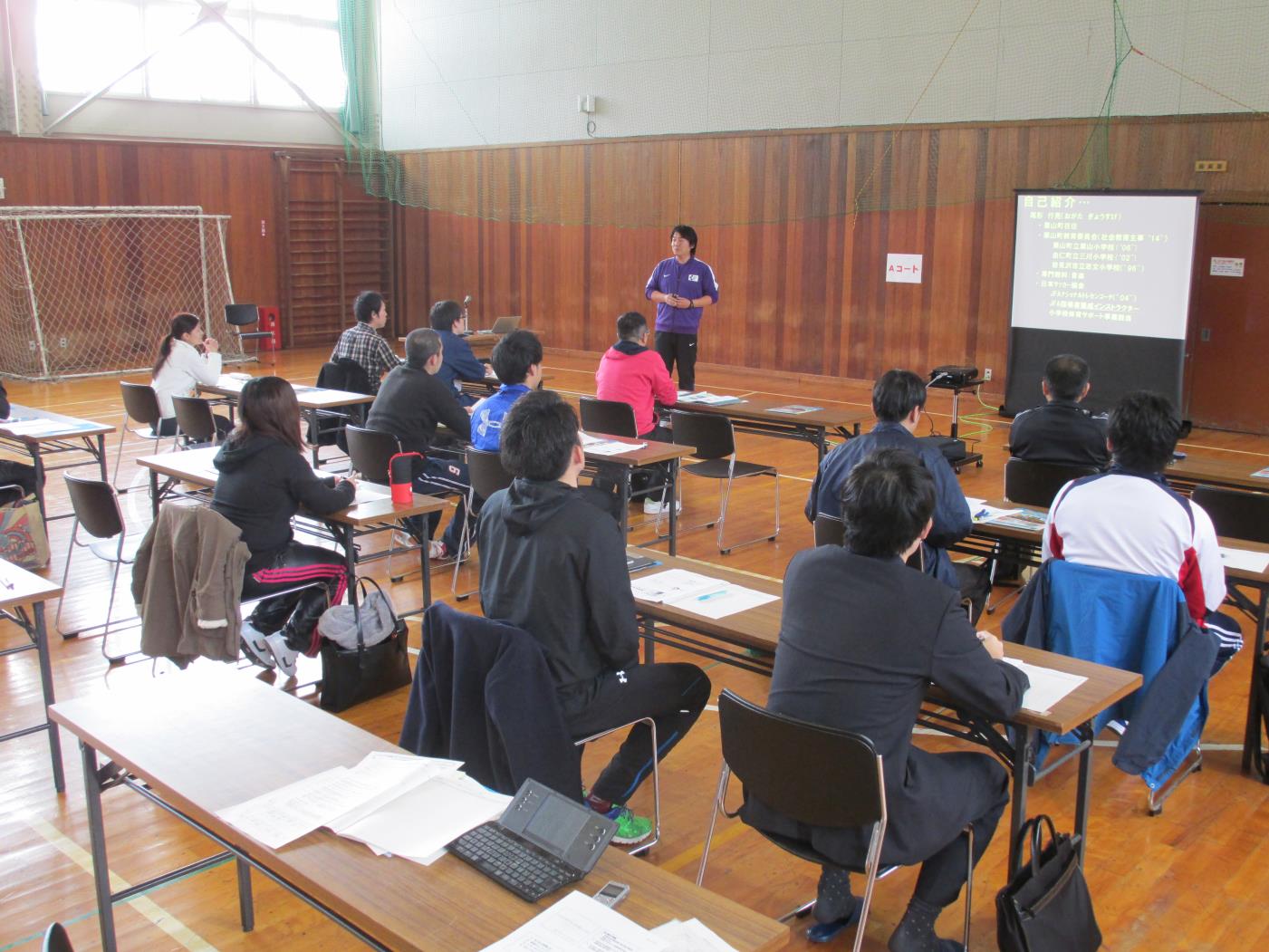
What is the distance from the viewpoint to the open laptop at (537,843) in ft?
6.31

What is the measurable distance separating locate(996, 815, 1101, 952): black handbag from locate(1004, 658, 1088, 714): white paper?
0.81ft

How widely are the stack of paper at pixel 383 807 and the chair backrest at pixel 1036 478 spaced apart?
3498mm

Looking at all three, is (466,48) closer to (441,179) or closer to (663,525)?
(441,179)

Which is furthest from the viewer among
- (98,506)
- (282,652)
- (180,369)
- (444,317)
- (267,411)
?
(180,369)

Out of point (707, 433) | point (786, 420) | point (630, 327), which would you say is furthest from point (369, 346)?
point (786, 420)

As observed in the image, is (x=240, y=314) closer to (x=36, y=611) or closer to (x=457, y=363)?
(x=457, y=363)

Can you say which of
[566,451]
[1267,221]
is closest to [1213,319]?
[1267,221]

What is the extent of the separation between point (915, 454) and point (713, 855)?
1.51 m

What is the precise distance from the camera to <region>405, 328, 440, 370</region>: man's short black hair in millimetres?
6039

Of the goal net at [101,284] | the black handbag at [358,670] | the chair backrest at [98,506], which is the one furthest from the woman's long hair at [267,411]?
the goal net at [101,284]

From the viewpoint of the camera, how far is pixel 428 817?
6.98ft

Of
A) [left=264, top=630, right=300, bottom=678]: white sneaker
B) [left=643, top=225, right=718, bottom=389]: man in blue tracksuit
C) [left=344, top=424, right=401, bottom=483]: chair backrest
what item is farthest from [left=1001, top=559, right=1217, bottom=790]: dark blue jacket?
[left=643, top=225, right=718, bottom=389]: man in blue tracksuit

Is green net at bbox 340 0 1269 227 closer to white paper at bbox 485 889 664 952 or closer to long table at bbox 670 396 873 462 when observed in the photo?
long table at bbox 670 396 873 462

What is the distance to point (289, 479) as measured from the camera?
4.27 metres
